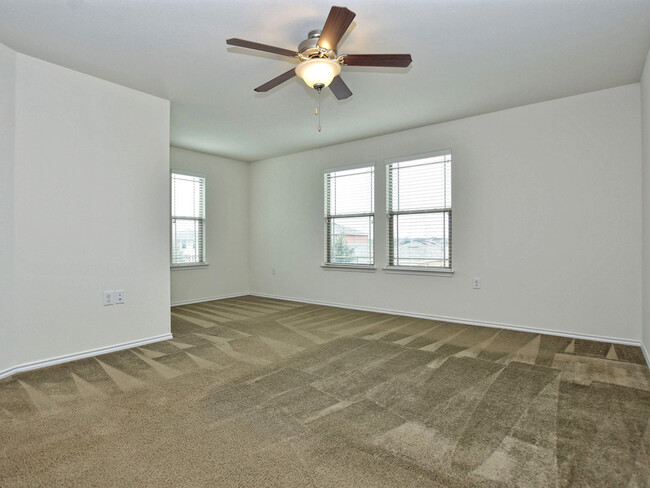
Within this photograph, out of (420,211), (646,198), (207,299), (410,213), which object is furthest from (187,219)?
(646,198)

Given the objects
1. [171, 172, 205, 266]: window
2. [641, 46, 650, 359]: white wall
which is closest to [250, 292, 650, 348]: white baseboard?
[641, 46, 650, 359]: white wall

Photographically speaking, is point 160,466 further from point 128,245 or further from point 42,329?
point 128,245

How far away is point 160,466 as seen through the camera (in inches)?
65.9

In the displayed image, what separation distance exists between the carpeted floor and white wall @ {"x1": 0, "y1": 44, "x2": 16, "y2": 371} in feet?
1.10

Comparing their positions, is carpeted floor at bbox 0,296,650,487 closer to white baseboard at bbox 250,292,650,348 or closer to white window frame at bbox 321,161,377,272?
white baseboard at bbox 250,292,650,348

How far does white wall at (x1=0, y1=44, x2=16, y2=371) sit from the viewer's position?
2.76 m

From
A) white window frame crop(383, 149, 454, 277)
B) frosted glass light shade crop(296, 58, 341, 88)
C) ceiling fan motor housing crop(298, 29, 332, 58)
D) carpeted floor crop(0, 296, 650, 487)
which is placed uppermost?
ceiling fan motor housing crop(298, 29, 332, 58)

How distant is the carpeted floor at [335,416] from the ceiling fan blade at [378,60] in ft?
7.37

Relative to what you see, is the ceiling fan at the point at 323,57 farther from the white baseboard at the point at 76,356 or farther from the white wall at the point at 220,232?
the white wall at the point at 220,232


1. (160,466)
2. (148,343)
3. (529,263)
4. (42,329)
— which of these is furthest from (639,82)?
(42,329)

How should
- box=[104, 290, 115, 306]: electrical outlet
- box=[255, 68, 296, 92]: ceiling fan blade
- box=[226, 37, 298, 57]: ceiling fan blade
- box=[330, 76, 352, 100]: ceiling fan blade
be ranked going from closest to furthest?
box=[226, 37, 298, 57]: ceiling fan blade → box=[255, 68, 296, 92]: ceiling fan blade → box=[330, 76, 352, 100]: ceiling fan blade → box=[104, 290, 115, 306]: electrical outlet

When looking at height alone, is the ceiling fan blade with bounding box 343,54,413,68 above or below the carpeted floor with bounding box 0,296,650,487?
above

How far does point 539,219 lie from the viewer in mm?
3992

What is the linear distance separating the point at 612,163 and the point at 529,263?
4.16ft
